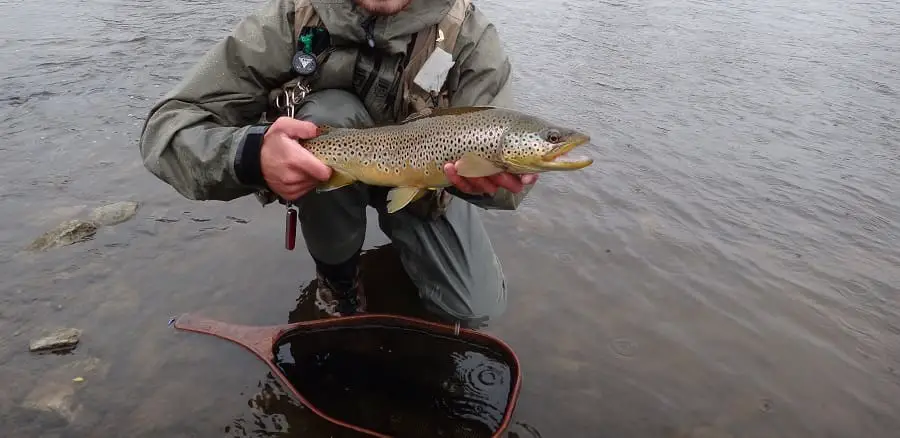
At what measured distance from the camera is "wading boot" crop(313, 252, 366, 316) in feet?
12.0

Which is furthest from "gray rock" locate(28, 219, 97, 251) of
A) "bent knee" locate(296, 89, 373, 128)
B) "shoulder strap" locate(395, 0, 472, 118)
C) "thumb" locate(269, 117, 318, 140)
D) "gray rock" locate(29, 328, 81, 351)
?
"shoulder strap" locate(395, 0, 472, 118)

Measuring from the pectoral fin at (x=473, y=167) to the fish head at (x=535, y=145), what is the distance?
0.30 ft

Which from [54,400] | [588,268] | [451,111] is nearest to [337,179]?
[451,111]

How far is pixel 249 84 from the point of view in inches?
119

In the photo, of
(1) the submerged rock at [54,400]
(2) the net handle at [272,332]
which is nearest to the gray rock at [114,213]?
(2) the net handle at [272,332]

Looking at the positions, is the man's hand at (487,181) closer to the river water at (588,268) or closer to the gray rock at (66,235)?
the river water at (588,268)

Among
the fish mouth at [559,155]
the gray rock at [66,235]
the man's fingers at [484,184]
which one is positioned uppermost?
the fish mouth at [559,155]

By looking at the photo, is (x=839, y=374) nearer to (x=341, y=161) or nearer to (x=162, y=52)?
(x=341, y=161)

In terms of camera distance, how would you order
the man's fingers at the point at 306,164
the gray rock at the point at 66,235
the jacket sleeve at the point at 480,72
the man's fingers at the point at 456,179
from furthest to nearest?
the gray rock at the point at 66,235
the jacket sleeve at the point at 480,72
the man's fingers at the point at 456,179
the man's fingers at the point at 306,164

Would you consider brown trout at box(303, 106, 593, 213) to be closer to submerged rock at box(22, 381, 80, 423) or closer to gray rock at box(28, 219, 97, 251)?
submerged rock at box(22, 381, 80, 423)

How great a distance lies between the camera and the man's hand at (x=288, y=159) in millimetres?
2500

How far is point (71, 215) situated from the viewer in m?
4.52

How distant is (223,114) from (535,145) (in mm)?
1397

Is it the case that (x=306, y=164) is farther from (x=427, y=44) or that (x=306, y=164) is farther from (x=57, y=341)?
(x=57, y=341)
